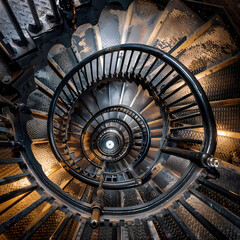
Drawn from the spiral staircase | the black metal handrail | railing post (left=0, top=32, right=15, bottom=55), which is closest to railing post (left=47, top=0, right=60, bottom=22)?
the spiral staircase

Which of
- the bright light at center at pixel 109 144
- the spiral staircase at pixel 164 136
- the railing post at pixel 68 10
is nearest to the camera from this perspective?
the spiral staircase at pixel 164 136

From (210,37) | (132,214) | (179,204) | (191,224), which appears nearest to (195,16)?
(210,37)

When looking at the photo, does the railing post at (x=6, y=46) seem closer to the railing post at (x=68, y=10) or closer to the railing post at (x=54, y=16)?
the railing post at (x=54, y=16)

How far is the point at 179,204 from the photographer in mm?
2359

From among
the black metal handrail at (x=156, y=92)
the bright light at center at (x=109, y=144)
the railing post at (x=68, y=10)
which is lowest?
the bright light at center at (x=109, y=144)

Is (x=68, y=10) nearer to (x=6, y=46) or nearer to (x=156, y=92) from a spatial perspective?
(x=6, y=46)

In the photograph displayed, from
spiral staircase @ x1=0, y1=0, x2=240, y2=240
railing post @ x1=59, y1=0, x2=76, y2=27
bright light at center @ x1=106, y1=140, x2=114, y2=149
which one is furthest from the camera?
bright light at center @ x1=106, y1=140, x2=114, y2=149

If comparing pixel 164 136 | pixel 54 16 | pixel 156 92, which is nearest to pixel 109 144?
pixel 164 136

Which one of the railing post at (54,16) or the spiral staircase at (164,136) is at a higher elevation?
the railing post at (54,16)

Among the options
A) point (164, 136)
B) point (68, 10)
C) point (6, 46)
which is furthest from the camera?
point (164, 136)

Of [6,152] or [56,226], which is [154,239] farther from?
[6,152]

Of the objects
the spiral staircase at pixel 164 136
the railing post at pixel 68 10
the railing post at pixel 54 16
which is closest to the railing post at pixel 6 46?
the spiral staircase at pixel 164 136

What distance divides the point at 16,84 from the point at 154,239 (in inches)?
131

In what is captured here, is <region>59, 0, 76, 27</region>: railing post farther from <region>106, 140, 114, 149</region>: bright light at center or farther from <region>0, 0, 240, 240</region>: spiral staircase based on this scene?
<region>106, 140, 114, 149</region>: bright light at center
